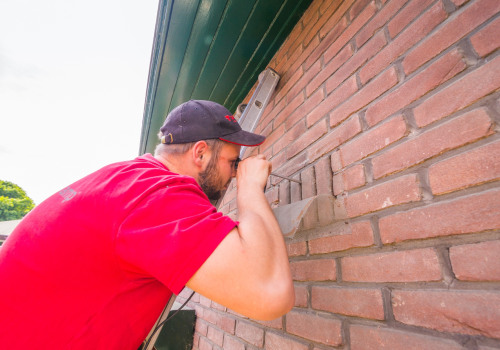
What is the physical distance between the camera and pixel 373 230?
86 centimetres

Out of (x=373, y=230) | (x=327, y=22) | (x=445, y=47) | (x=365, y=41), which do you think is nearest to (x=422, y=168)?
(x=373, y=230)

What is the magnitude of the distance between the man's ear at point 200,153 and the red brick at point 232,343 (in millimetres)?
1042

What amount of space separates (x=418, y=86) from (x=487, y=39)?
19cm

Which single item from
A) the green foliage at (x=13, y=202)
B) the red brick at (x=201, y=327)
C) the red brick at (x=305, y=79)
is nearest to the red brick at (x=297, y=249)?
the red brick at (x=305, y=79)

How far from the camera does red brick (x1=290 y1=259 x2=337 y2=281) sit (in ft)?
3.25

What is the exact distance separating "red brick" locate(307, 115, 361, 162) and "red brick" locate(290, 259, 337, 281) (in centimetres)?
48

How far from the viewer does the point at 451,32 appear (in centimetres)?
75

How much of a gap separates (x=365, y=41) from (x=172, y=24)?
1.44 metres

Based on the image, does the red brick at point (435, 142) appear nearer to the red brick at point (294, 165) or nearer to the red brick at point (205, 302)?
the red brick at point (294, 165)

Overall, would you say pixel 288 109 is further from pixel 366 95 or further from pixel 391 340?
pixel 391 340

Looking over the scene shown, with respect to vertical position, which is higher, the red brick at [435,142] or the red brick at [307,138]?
the red brick at [307,138]

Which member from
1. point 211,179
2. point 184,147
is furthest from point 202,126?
point 211,179

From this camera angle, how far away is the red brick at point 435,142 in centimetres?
64

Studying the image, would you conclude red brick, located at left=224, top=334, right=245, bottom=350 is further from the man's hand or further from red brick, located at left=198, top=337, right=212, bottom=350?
the man's hand
